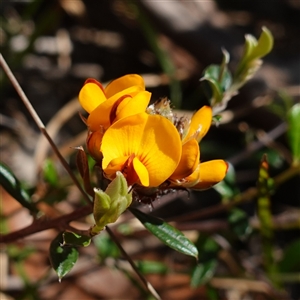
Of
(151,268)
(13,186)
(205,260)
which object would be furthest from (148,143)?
(151,268)

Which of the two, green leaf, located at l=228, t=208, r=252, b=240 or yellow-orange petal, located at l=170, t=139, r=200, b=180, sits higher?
yellow-orange petal, located at l=170, t=139, r=200, b=180

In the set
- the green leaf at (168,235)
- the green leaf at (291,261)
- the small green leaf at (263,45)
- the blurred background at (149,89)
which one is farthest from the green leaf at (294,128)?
the green leaf at (168,235)

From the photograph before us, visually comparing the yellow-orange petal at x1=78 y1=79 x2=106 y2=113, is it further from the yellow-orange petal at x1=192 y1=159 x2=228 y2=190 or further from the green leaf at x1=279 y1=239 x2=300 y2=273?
the green leaf at x1=279 y1=239 x2=300 y2=273

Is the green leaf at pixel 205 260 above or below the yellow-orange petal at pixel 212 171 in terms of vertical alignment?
below

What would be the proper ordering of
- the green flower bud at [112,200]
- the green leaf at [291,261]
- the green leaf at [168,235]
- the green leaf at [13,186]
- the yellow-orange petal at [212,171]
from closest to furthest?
the green flower bud at [112,200] → the yellow-orange petal at [212,171] → the green leaf at [168,235] → the green leaf at [13,186] → the green leaf at [291,261]

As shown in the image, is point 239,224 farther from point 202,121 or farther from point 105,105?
point 105,105

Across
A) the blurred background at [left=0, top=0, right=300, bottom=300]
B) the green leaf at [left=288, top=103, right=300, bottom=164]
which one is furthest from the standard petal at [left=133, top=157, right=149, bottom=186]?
the blurred background at [left=0, top=0, right=300, bottom=300]

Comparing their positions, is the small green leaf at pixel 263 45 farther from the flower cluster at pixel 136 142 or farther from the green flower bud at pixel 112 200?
the green flower bud at pixel 112 200

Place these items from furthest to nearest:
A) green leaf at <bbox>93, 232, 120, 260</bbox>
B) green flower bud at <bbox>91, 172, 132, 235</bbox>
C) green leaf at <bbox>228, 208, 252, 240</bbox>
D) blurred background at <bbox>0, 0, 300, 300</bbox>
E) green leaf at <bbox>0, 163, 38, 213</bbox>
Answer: blurred background at <bbox>0, 0, 300, 300</bbox>
green leaf at <bbox>93, 232, 120, 260</bbox>
green leaf at <bbox>228, 208, 252, 240</bbox>
green leaf at <bbox>0, 163, 38, 213</bbox>
green flower bud at <bbox>91, 172, 132, 235</bbox>
